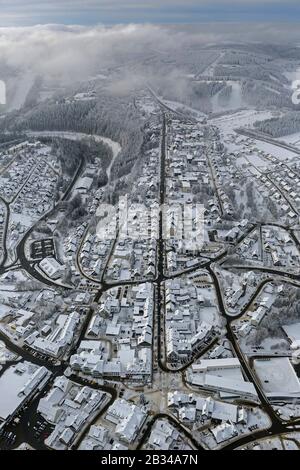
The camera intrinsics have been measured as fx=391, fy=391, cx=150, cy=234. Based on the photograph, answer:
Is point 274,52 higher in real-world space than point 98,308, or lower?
higher

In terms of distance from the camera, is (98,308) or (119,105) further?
(119,105)

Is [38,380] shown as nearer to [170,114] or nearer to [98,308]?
[98,308]

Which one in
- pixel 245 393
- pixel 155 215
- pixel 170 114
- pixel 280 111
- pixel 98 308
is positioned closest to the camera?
pixel 245 393

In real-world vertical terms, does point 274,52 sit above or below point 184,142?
above

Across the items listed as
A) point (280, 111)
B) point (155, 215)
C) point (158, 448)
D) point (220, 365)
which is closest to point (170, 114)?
point (280, 111)

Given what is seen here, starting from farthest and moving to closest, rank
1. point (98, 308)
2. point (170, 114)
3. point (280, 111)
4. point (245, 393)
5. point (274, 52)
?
point (274, 52)
point (280, 111)
point (170, 114)
point (98, 308)
point (245, 393)

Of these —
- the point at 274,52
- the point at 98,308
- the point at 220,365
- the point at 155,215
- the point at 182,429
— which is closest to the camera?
the point at 182,429

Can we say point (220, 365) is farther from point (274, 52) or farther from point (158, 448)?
point (274, 52)

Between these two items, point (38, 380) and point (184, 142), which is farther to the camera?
point (184, 142)
